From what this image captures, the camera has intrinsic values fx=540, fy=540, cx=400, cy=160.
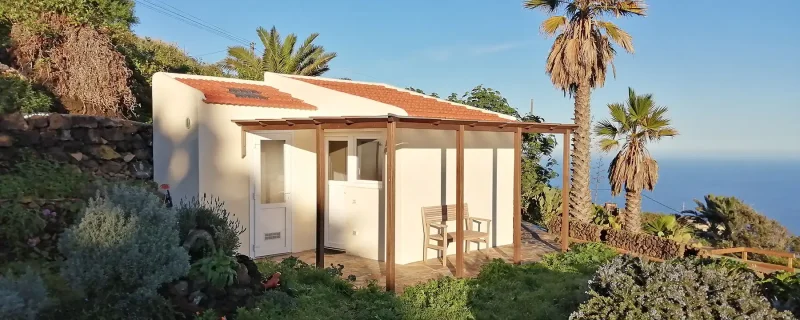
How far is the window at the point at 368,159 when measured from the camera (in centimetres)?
983

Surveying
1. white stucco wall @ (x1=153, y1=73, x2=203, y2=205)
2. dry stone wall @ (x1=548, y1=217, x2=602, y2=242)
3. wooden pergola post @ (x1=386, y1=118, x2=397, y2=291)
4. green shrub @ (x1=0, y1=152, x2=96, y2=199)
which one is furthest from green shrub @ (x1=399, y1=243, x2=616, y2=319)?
green shrub @ (x1=0, y1=152, x2=96, y2=199)

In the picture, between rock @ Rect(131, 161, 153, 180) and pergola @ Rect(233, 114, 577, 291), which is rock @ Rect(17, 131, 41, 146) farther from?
pergola @ Rect(233, 114, 577, 291)

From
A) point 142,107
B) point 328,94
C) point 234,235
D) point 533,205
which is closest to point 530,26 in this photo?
point 533,205

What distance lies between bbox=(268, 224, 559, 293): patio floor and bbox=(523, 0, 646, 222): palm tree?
11.9 ft

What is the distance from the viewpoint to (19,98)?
31.1ft

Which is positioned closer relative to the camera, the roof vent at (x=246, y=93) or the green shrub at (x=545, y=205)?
the roof vent at (x=246, y=93)

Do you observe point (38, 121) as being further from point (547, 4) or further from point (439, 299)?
point (547, 4)

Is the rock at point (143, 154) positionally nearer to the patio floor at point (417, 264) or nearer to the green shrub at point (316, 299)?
the patio floor at point (417, 264)

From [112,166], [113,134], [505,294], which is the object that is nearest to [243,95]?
[113,134]

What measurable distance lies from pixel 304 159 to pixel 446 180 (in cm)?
272

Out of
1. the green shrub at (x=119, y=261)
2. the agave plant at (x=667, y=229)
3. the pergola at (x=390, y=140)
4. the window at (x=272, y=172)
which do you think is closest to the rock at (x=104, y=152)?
the pergola at (x=390, y=140)

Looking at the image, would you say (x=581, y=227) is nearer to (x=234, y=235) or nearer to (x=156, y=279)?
(x=234, y=235)


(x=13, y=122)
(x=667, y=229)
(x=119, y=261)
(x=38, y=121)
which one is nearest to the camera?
(x=119, y=261)

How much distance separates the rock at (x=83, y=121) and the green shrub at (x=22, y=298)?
515cm
